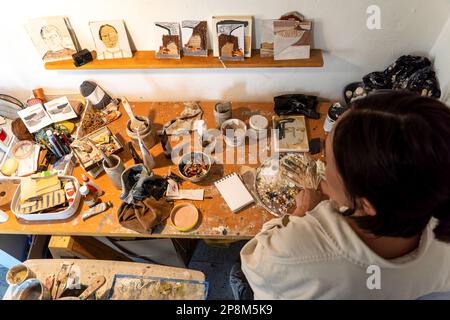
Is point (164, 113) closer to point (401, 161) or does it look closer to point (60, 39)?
point (60, 39)

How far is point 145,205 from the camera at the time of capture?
1233 millimetres

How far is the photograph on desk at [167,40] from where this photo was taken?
130 cm

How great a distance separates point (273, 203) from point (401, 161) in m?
0.67

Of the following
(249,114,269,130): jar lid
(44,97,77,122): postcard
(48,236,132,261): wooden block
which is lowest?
(48,236,132,261): wooden block

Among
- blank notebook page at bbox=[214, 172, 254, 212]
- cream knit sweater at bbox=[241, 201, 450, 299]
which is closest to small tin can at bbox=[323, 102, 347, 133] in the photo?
blank notebook page at bbox=[214, 172, 254, 212]

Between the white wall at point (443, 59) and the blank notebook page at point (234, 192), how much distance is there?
0.91m

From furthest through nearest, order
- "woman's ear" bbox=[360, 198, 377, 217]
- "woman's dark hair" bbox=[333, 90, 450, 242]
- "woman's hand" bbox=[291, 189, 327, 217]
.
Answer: "woman's hand" bbox=[291, 189, 327, 217]
"woman's ear" bbox=[360, 198, 377, 217]
"woman's dark hair" bbox=[333, 90, 450, 242]

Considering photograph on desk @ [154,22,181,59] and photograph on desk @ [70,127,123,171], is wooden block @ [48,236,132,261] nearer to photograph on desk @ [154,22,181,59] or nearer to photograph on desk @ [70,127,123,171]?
photograph on desk @ [70,127,123,171]

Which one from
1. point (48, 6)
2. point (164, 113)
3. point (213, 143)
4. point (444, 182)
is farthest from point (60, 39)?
point (444, 182)

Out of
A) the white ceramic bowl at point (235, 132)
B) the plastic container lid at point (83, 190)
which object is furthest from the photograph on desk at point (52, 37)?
the white ceramic bowl at point (235, 132)

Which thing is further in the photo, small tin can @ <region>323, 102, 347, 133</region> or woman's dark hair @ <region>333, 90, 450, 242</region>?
small tin can @ <region>323, 102, 347, 133</region>

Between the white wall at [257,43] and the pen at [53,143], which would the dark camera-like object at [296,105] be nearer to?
the white wall at [257,43]

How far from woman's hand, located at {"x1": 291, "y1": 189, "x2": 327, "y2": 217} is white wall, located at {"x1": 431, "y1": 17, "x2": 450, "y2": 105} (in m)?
0.67

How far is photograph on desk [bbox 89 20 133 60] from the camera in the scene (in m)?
1.30
